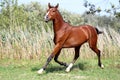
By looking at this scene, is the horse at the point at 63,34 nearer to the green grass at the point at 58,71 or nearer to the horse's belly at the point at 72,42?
the horse's belly at the point at 72,42

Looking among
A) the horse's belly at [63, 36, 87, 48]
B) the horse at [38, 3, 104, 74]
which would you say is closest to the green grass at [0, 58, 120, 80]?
the horse at [38, 3, 104, 74]

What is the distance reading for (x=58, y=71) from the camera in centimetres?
965

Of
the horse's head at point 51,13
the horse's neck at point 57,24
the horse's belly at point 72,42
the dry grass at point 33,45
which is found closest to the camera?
the horse's head at point 51,13

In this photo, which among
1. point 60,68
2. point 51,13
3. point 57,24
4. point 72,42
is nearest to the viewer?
point 51,13

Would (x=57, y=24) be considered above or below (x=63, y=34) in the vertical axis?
above

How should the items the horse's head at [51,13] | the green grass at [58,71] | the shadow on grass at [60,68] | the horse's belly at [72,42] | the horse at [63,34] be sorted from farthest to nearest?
the shadow on grass at [60,68], the horse's belly at [72,42], the horse at [63,34], the horse's head at [51,13], the green grass at [58,71]

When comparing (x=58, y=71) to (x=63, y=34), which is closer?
(x=63, y=34)

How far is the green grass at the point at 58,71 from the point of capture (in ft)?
28.3

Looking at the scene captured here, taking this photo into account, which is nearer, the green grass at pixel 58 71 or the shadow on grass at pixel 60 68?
the green grass at pixel 58 71

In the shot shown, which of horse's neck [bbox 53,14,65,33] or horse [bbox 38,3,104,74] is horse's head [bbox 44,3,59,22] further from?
horse's neck [bbox 53,14,65,33]

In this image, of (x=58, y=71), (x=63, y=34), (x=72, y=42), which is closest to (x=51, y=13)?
(x=63, y=34)

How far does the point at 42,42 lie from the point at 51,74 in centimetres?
400

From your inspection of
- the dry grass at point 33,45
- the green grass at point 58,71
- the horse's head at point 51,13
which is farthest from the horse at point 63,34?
the dry grass at point 33,45

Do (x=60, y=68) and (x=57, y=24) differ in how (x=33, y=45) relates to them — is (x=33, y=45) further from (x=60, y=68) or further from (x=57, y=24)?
(x=57, y=24)
